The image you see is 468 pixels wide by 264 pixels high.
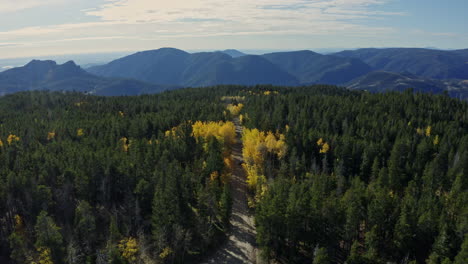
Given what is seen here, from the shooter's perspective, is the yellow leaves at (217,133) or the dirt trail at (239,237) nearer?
the dirt trail at (239,237)

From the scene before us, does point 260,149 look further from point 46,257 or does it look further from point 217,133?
point 46,257

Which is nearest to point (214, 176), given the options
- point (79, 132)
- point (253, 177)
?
point (253, 177)

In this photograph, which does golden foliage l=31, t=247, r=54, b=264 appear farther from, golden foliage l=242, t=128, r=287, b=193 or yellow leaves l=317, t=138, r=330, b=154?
yellow leaves l=317, t=138, r=330, b=154

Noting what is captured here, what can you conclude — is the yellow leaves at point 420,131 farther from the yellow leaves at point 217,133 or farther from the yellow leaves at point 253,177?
the yellow leaves at point 217,133

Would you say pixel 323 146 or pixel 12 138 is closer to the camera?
pixel 323 146

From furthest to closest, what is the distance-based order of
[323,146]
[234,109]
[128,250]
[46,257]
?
[234,109] → [323,146] → [128,250] → [46,257]

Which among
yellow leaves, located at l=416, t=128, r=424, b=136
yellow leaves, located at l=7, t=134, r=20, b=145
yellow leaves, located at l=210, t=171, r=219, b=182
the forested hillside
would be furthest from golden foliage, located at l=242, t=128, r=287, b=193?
yellow leaves, located at l=7, t=134, r=20, b=145

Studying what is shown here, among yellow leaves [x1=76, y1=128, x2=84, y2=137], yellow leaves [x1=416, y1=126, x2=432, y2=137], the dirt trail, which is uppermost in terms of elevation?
yellow leaves [x1=76, y1=128, x2=84, y2=137]

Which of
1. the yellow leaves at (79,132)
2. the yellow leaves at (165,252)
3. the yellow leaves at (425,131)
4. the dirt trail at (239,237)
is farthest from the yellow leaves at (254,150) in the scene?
the yellow leaves at (425,131)

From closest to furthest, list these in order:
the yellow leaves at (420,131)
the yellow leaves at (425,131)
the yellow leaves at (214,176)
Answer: the yellow leaves at (214,176), the yellow leaves at (420,131), the yellow leaves at (425,131)

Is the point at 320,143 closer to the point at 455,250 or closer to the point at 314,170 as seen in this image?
the point at 314,170

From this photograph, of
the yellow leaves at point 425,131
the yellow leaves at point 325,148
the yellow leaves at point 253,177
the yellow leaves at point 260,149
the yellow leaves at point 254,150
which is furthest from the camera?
the yellow leaves at point 425,131

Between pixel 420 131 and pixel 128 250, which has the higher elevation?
pixel 420 131
